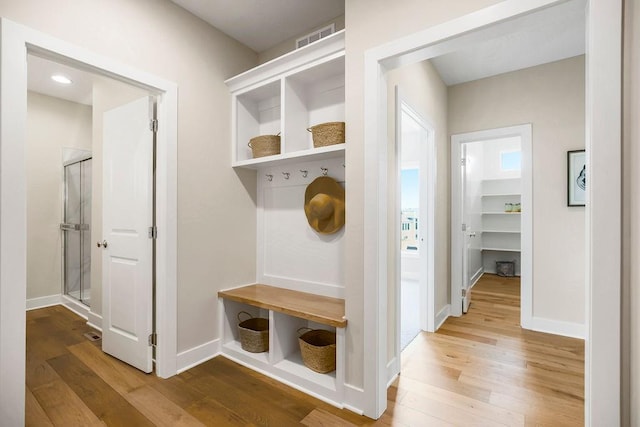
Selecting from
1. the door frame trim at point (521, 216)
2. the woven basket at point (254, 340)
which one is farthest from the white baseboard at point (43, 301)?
the door frame trim at point (521, 216)

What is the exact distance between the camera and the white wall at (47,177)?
379cm

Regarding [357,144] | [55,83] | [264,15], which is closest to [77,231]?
[55,83]

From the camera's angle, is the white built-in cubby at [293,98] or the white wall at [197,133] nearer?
the white wall at [197,133]

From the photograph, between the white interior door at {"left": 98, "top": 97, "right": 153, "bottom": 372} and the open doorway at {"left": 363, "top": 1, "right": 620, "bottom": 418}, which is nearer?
the open doorway at {"left": 363, "top": 1, "right": 620, "bottom": 418}

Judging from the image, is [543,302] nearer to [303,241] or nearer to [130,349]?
[303,241]

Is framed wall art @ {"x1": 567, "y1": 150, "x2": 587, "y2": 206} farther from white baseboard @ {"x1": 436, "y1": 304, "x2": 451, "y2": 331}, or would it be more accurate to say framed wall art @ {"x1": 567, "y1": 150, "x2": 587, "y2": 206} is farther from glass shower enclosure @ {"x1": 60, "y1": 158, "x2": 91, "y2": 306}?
glass shower enclosure @ {"x1": 60, "y1": 158, "x2": 91, "y2": 306}

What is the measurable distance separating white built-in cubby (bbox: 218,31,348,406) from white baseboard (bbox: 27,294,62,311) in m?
3.05

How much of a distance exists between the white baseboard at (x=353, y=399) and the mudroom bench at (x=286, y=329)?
0.04m

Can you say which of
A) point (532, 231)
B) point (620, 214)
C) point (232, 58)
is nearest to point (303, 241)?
point (232, 58)

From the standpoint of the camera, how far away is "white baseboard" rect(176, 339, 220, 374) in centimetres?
224

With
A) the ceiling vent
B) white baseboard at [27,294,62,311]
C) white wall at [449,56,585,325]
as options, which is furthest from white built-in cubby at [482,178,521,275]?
white baseboard at [27,294,62,311]

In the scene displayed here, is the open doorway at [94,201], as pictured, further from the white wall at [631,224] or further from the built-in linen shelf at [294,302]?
the white wall at [631,224]

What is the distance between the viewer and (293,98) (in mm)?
2385

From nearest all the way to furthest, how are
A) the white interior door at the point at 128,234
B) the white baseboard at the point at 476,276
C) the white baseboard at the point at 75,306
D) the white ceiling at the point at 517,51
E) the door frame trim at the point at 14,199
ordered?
the door frame trim at the point at 14,199, the white interior door at the point at 128,234, the white ceiling at the point at 517,51, the white baseboard at the point at 75,306, the white baseboard at the point at 476,276
